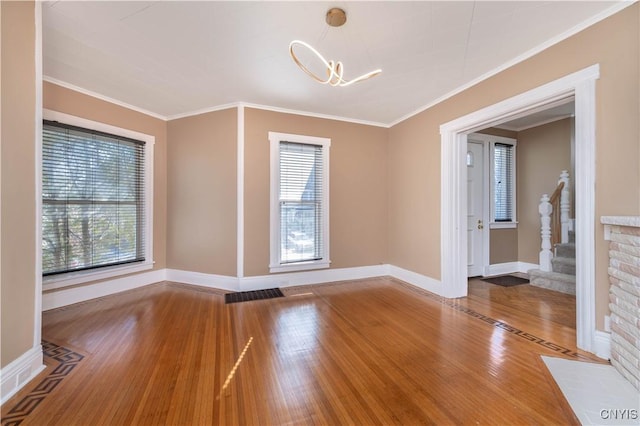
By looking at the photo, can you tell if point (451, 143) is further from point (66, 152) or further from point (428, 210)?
point (66, 152)

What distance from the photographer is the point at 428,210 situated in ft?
12.6

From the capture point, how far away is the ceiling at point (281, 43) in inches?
79.0

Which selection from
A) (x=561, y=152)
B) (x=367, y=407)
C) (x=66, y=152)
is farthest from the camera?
(x=561, y=152)

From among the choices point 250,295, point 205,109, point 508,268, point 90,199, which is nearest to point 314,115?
point 205,109

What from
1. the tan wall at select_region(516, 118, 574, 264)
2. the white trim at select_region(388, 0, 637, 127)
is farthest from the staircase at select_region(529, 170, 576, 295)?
the white trim at select_region(388, 0, 637, 127)

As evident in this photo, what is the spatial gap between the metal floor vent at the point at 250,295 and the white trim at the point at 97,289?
4.50ft

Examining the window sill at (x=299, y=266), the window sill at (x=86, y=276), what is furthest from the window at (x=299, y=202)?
the window sill at (x=86, y=276)

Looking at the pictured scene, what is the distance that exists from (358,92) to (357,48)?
36.6 inches

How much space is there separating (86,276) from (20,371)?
6.27 feet

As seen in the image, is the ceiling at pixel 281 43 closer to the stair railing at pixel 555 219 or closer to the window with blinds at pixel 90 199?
the window with blinds at pixel 90 199

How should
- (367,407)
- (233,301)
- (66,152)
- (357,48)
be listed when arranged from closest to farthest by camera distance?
(367,407)
(357,48)
(66,152)
(233,301)

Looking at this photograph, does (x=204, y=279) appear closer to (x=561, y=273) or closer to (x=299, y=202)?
(x=299, y=202)

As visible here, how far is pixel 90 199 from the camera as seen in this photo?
3.43 m

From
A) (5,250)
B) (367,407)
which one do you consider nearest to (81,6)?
(5,250)
